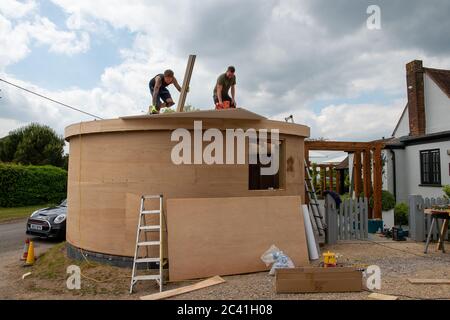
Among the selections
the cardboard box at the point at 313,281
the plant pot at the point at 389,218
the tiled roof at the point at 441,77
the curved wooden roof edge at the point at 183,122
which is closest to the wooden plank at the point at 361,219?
the plant pot at the point at 389,218

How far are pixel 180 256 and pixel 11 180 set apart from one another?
1859 centimetres

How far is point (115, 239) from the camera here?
22.8 feet

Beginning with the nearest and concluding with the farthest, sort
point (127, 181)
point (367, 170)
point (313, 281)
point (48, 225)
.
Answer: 1. point (313, 281)
2. point (127, 181)
3. point (48, 225)
4. point (367, 170)

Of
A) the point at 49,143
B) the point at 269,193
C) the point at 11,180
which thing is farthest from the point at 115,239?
the point at 49,143

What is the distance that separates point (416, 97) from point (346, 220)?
11580mm

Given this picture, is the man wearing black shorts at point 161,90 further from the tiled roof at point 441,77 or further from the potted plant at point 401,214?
the tiled roof at point 441,77

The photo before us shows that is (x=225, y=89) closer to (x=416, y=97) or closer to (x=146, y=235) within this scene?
(x=146, y=235)

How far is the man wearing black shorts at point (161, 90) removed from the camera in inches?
306

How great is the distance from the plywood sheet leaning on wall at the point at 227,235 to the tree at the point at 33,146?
30152 millimetres

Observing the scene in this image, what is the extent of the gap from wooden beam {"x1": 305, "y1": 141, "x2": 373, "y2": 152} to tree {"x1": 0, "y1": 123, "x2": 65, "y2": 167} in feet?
94.4

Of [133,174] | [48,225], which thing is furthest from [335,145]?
[48,225]

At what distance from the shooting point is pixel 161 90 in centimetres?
809

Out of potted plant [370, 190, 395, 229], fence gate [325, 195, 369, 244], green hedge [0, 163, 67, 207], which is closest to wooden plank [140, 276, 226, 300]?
fence gate [325, 195, 369, 244]
